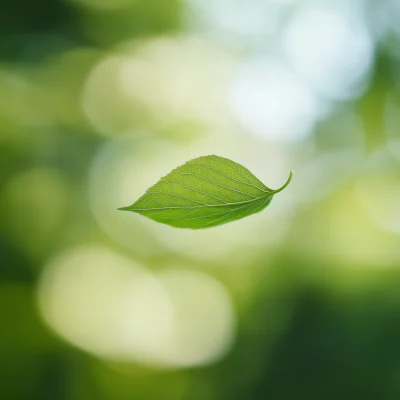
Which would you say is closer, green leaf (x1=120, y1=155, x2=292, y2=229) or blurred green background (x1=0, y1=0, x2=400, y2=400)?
green leaf (x1=120, y1=155, x2=292, y2=229)

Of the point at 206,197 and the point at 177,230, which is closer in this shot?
the point at 206,197

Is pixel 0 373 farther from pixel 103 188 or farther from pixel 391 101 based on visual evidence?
pixel 391 101

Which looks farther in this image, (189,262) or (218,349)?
(189,262)

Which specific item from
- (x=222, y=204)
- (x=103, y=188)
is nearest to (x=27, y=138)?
(x=103, y=188)
